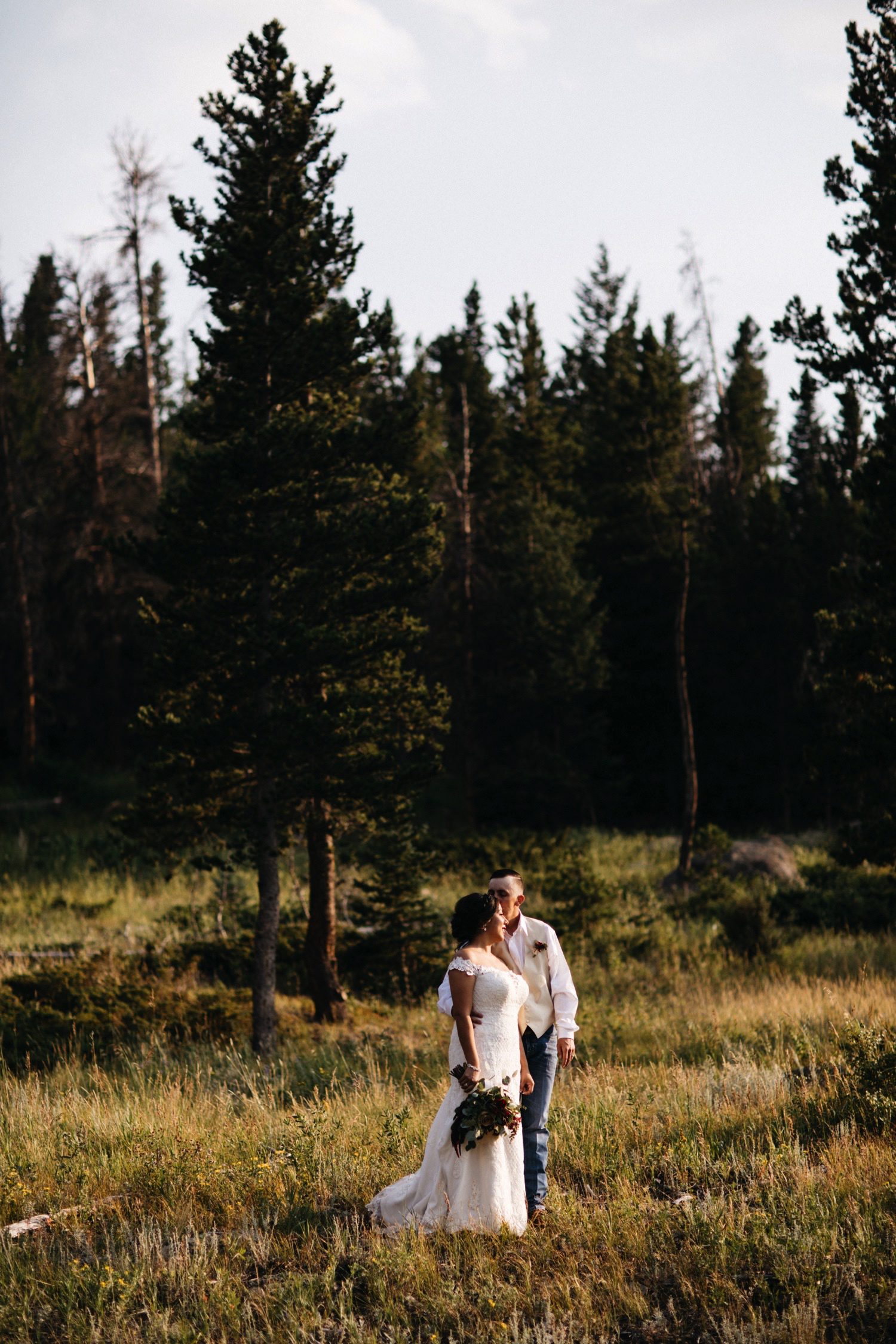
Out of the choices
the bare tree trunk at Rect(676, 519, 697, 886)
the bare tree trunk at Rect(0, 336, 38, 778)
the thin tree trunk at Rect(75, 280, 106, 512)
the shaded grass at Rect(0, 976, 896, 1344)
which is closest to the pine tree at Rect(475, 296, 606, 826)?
the bare tree trunk at Rect(676, 519, 697, 886)

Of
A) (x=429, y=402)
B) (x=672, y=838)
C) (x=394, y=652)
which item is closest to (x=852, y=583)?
(x=394, y=652)

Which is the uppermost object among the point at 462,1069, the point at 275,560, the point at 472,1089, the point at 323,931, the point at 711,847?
the point at 275,560

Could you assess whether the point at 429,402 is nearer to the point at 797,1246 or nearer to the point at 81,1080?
the point at 81,1080

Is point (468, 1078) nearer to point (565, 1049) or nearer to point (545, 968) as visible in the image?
point (565, 1049)

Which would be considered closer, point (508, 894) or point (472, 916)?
point (472, 916)

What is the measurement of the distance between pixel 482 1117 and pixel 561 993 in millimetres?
898

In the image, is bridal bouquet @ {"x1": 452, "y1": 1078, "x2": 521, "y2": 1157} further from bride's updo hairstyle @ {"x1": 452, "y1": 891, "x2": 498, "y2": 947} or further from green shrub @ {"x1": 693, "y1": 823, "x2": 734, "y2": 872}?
green shrub @ {"x1": 693, "y1": 823, "x2": 734, "y2": 872}

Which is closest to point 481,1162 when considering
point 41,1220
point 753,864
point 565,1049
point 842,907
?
point 565,1049

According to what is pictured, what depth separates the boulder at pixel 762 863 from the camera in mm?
23219

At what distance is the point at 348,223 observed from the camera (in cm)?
1389

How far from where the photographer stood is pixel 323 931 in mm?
14547

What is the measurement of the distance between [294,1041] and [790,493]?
3220 centimetres

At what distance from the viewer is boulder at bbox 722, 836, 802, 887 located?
2322cm

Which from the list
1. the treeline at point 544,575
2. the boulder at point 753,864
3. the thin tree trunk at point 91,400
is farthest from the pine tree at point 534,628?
the thin tree trunk at point 91,400
